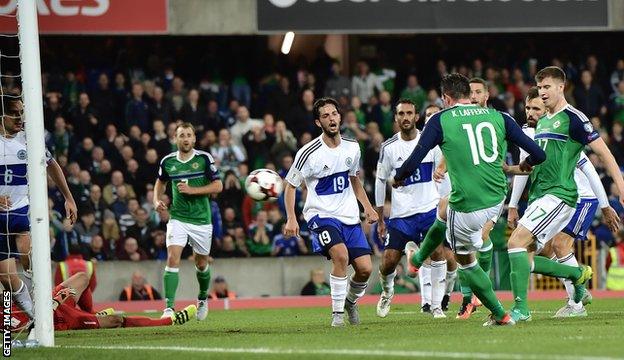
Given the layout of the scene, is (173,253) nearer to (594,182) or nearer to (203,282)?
(203,282)

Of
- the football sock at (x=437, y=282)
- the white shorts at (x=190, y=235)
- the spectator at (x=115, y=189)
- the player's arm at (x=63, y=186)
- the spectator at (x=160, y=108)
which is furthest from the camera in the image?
the spectator at (x=160, y=108)

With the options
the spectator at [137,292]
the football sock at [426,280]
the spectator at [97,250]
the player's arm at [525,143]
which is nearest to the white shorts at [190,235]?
the football sock at [426,280]

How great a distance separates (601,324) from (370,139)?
12.7 metres

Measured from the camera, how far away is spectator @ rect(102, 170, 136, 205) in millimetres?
23234

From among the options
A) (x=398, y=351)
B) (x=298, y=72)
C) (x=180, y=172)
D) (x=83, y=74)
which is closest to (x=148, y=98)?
(x=83, y=74)

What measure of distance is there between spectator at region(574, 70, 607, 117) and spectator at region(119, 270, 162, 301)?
9.24 m

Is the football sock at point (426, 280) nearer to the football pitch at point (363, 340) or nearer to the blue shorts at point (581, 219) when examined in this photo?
the football pitch at point (363, 340)

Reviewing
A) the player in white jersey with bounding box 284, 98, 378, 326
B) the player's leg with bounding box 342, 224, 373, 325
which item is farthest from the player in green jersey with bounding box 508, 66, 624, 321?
the player in white jersey with bounding box 284, 98, 378, 326

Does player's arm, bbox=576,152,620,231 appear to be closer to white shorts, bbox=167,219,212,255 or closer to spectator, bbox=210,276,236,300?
white shorts, bbox=167,219,212,255

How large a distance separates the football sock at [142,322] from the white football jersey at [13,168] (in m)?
1.79

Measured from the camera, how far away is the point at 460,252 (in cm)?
1191

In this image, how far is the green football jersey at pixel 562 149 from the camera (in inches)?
500

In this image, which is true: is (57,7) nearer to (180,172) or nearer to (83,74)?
(83,74)

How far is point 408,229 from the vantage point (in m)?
15.3
